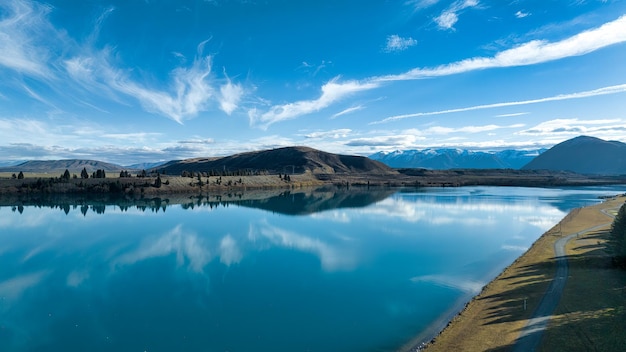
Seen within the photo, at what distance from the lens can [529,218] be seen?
67.7m

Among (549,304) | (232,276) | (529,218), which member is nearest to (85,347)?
(232,276)

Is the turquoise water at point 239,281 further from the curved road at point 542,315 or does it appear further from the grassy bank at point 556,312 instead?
the curved road at point 542,315

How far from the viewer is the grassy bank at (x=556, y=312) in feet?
55.9

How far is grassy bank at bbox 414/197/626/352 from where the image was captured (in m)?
17.0

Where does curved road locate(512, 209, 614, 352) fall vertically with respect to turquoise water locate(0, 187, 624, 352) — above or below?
above

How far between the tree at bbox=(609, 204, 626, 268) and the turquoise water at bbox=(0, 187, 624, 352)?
7914mm

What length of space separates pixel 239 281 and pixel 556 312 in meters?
20.2

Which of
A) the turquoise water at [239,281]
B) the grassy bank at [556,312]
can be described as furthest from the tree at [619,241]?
the turquoise water at [239,281]

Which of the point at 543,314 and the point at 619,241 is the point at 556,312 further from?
the point at 619,241

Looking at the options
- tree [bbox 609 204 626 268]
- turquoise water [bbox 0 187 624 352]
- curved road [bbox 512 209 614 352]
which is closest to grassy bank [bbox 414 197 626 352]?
curved road [bbox 512 209 614 352]

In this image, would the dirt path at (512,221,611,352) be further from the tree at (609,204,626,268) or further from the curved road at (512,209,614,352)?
the tree at (609,204,626,268)

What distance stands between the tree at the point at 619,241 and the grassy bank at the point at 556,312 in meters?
0.85

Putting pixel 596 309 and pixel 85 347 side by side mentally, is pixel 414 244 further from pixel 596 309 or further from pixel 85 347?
pixel 85 347

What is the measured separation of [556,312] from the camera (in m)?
20.4
